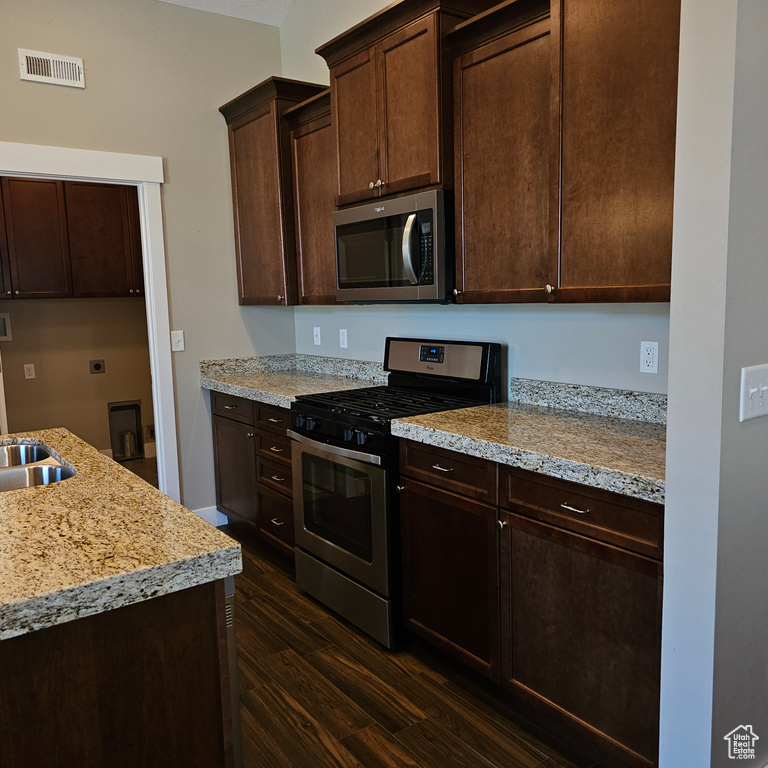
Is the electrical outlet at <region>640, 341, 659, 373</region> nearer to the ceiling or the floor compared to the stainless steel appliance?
nearer to the ceiling

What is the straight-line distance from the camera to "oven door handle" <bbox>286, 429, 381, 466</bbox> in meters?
2.43

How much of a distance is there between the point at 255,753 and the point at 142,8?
3.55m

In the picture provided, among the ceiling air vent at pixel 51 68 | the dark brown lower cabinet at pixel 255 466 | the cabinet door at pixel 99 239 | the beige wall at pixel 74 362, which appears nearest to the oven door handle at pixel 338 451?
the dark brown lower cabinet at pixel 255 466

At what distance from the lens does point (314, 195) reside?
11.1 ft

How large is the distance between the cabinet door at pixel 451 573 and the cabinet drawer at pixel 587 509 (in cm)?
15

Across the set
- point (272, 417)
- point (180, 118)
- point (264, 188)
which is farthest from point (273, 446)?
point (180, 118)

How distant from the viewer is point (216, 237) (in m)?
3.87

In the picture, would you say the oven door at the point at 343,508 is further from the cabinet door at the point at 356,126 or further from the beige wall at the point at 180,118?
the beige wall at the point at 180,118

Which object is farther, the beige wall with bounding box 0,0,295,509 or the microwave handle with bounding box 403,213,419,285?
the beige wall with bounding box 0,0,295,509

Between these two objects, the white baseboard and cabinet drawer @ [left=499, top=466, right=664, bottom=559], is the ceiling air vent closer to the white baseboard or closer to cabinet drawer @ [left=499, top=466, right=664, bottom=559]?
the white baseboard

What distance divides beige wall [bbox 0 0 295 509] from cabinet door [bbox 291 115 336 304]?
0.62 m

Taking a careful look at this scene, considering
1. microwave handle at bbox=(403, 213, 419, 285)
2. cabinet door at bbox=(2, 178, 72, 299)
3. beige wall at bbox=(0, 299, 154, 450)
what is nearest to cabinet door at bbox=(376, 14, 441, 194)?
microwave handle at bbox=(403, 213, 419, 285)

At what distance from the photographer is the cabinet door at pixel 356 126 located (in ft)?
8.96

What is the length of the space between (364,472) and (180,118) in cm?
240
